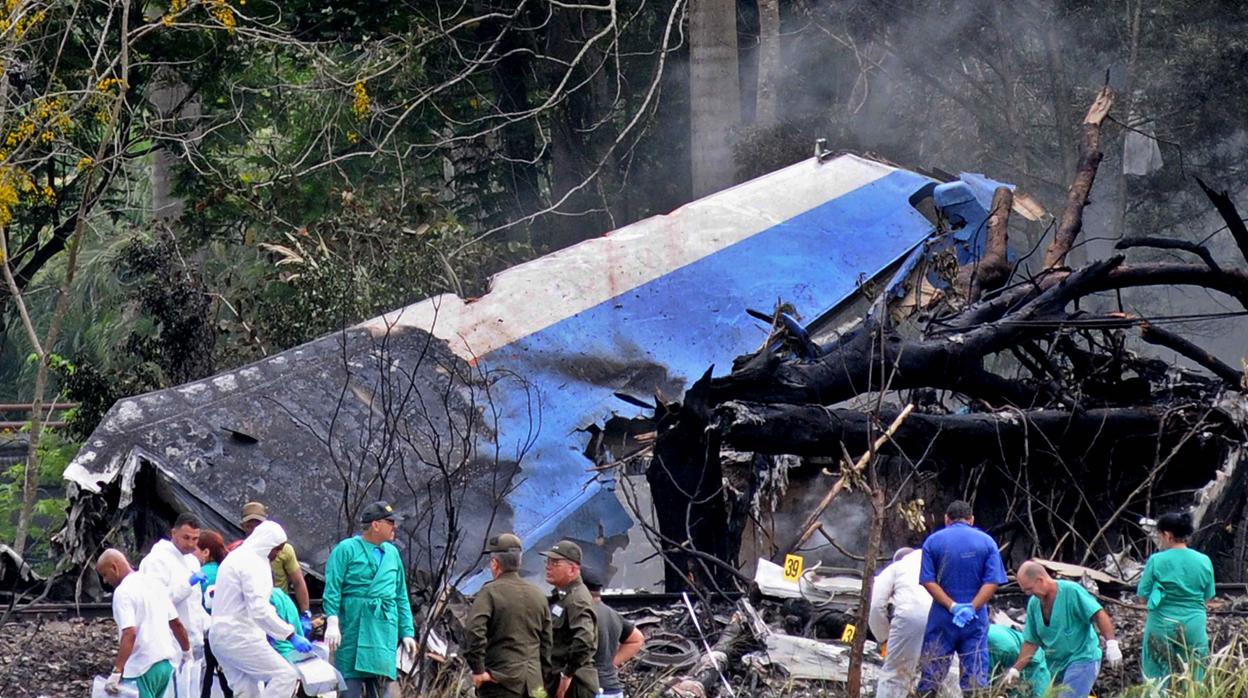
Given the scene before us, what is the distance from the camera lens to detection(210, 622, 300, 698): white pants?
8.16 meters

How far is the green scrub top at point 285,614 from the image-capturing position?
841 cm

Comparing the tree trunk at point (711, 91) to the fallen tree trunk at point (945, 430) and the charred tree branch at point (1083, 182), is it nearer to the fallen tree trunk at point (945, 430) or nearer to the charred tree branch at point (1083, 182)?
the charred tree branch at point (1083, 182)

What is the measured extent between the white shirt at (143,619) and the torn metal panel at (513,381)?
176cm

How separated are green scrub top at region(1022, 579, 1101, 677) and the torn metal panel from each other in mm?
3346

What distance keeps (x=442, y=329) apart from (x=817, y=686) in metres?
4.60

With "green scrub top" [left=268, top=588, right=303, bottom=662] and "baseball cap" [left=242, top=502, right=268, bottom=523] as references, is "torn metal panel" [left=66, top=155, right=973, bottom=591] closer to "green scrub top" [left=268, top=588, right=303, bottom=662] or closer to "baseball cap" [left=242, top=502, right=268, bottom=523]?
"baseball cap" [left=242, top=502, right=268, bottom=523]

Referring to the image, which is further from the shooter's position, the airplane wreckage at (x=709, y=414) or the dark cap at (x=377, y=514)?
the airplane wreckage at (x=709, y=414)

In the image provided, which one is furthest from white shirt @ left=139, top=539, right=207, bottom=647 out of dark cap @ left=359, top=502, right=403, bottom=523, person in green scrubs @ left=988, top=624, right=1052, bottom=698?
person in green scrubs @ left=988, top=624, right=1052, bottom=698

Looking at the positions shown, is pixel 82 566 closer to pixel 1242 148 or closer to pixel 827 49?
pixel 827 49

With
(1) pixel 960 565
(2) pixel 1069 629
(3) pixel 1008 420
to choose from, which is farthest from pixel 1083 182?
(2) pixel 1069 629

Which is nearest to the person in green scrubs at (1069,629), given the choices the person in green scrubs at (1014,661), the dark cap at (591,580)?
the person in green scrubs at (1014,661)

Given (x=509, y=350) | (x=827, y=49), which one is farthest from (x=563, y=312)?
(x=827, y=49)

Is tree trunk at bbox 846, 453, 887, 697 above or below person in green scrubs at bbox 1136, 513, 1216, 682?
above

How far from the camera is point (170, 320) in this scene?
1497 centimetres
